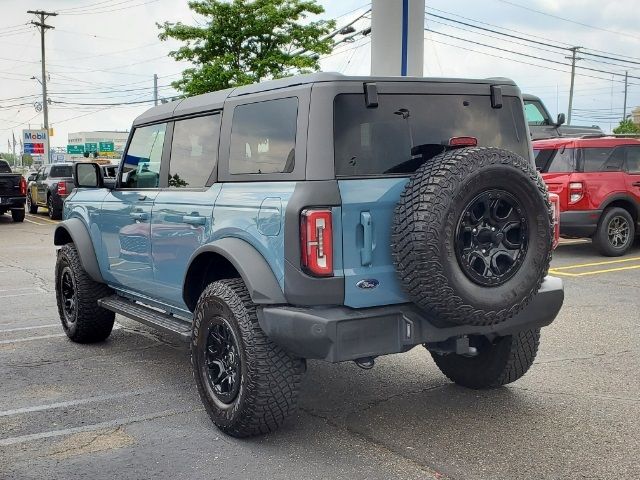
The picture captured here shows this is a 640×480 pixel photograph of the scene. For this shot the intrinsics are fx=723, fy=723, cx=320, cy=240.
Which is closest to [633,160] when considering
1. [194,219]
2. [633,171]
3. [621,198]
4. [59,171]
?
[633,171]

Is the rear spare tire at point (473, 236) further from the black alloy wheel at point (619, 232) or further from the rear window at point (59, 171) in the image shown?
the rear window at point (59, 171)

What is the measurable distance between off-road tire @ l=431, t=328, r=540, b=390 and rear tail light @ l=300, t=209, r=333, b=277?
1456 millimetres

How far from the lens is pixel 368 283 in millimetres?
3672

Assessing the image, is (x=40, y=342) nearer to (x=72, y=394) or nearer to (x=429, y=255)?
(x=72, y=394)

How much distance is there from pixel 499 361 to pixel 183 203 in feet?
7.48

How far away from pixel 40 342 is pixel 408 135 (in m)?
4.16

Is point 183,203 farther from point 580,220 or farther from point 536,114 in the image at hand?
point 536,114

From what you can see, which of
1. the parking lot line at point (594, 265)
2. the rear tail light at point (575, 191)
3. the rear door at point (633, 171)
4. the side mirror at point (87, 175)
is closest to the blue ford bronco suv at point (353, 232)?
the side mirror at point (87, 175)

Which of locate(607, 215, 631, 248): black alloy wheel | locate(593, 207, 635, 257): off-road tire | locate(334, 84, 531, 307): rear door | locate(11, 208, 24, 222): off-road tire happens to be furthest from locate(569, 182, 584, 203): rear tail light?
locate(11, 208, 24, 222): off-road tire

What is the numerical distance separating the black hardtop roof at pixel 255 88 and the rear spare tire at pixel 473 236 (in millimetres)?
595

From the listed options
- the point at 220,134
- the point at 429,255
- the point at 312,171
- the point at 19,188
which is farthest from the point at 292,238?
the point at 19,188

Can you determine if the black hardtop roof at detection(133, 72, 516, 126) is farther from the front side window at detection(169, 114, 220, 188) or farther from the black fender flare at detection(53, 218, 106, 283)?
the black fender flare at detection(53, 218, 106, 283)

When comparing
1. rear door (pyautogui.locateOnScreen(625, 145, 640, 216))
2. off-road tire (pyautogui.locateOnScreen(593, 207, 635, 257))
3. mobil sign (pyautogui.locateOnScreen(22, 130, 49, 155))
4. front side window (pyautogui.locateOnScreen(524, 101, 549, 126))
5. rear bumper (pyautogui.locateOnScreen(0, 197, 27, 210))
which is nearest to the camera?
off-road tire (pyautogui.locateOnScreen(593, 207, 635, 257))

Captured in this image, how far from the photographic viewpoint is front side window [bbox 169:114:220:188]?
15.1 feet
